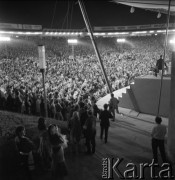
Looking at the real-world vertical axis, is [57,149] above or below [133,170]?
above

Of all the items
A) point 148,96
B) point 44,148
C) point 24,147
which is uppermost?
point 148,96

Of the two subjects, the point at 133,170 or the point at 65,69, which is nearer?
the point at 133,170

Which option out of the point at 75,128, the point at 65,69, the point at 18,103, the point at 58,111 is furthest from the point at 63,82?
the point at 75,128

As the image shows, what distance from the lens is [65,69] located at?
24.0m

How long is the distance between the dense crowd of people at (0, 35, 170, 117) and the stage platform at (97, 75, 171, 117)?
104 inches

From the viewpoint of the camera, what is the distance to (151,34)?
34062 mm

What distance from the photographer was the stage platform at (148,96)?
509 inches

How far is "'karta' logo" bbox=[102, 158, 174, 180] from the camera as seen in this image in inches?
250

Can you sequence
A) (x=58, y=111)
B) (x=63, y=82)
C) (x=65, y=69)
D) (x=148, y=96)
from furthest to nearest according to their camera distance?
1. (x=65, y=69)
2. (x=63, y=82)
3. (x=148, y=96)
4. (x=58, y=111)

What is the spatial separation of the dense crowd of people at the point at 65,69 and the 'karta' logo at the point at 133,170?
4482 mm

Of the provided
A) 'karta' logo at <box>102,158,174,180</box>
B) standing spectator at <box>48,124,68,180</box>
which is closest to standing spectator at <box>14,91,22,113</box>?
'karta' logo at <box>102,158,174,180</box>

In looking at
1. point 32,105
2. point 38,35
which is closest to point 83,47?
point 38,35

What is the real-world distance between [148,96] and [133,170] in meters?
7.74

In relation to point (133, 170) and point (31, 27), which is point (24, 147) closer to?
point (133, 170)
